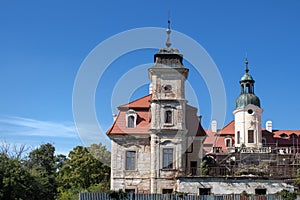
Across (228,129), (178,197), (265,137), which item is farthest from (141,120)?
(265,137)

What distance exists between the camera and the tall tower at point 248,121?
4703 cm

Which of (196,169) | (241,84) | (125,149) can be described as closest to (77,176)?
(125,149)

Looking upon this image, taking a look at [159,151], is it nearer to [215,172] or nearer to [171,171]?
[171,171]

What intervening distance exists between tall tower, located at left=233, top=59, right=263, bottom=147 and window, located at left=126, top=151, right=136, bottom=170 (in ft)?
54.8

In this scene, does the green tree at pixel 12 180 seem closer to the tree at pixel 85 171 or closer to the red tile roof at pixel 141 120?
the tree at pixel 85 171

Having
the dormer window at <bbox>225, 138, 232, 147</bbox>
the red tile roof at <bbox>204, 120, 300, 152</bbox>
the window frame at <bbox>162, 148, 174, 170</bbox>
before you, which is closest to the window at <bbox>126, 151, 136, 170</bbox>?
the window frame at <bbox>162, 148, 174, 170</bbox>

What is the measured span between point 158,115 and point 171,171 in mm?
4666

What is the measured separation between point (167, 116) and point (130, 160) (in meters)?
4.83

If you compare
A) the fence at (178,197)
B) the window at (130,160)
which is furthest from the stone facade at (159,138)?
the fence at (178,197)

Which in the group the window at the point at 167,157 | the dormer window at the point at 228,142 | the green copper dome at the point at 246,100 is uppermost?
the green copper dome at the point at 246,100

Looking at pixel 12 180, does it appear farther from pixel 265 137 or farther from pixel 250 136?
pixel 265 137

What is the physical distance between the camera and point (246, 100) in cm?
4772

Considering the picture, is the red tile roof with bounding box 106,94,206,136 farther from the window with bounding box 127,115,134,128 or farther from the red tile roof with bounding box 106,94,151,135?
the window with bounding box 127,115,134,128

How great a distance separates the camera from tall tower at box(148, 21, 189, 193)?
109 feet
